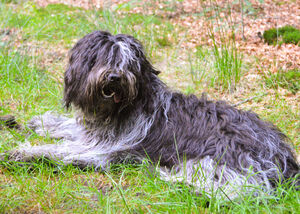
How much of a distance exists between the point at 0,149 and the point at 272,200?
271 cm

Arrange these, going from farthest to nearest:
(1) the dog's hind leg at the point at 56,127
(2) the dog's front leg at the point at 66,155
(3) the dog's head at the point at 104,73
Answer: (1) the dog's hind leg at the point at 56,127 → (2) the dog's front leg at the point at 66,155 → (3) the dog's head at the point at 104,73

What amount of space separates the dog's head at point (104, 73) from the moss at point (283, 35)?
4078 millimetres

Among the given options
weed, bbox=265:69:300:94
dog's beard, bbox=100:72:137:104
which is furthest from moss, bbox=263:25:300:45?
dog's beard, bbox=100:72:137:104

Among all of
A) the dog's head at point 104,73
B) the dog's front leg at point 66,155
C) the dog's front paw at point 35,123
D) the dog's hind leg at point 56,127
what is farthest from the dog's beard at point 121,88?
the dog's front paw at point 35,123

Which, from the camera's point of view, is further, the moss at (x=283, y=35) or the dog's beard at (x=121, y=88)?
the moss at (x=283, y=35)

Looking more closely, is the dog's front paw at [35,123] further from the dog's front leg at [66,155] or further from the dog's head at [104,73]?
the dog's head at [104,73]

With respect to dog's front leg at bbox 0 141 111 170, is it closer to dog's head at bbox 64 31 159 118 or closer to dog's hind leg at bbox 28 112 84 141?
dog's hind leg at bbox 28 112 84 141

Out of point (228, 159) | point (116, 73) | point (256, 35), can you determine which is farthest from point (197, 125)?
point (256, 35)

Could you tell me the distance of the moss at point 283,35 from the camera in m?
6.71

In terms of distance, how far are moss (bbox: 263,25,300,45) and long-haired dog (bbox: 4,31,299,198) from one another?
11.8 feet

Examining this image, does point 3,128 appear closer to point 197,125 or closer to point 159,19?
point 197,125

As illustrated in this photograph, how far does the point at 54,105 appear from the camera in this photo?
5.13 meters

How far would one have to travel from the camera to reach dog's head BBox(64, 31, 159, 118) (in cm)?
337

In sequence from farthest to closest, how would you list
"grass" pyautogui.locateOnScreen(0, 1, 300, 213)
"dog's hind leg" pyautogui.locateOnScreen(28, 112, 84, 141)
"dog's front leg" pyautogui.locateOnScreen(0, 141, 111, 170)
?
1. "dog's hind leg" pyautogui.locateOnScreen(28, 112, 84, 141)
2. "dog's front leg" pyautogui.locateOnScreen(0, 141, 111, 170)
3. "grass" pyautogui.locateOnScreen(0, 1, 300, 213)
